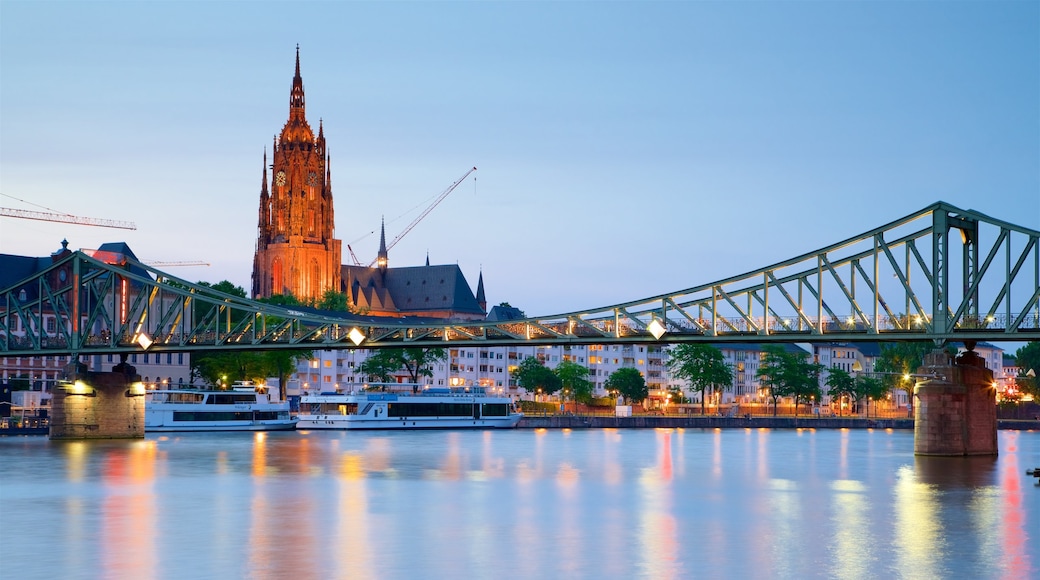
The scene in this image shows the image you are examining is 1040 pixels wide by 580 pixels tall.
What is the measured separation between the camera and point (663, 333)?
105 m

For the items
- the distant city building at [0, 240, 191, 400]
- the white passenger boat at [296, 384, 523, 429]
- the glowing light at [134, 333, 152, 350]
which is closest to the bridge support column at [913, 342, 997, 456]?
the glowing light at [134, 333, 152, 350]

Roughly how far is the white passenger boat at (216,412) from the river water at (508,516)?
4534 cm

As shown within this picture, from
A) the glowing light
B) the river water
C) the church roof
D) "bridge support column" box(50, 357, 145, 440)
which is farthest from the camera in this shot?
the church roof

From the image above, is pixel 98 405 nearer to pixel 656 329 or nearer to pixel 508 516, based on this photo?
pixel 656 329

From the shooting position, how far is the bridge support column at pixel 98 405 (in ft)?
403

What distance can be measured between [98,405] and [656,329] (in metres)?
46.3

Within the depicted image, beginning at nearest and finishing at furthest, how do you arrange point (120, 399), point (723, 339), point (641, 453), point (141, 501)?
point (141, 501) < point (723, 339) < point (641, 453) < point (120, 399)

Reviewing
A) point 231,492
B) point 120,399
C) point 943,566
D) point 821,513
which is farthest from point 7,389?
point 943,566

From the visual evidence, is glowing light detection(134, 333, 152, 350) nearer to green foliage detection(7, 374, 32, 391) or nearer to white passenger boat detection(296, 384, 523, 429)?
white passenger boat detection(296, 384, 523, 429)

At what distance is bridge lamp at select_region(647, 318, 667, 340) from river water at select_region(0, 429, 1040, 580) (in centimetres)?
824

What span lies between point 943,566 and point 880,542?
5.40 m

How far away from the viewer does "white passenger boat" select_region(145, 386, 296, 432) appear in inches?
5989

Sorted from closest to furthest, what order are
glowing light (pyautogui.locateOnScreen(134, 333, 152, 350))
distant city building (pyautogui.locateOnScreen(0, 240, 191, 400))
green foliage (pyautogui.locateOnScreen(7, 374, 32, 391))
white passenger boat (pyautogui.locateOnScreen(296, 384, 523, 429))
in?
glowing light (pyautogui.locateOnScreen(134, 333, 152, 350)) < white passenger boat (pyautogui.locateOnScreen(296, 384, 523, 429)) < green foliage (pyautogui.locateOnScreen(7, 374, 32, 391)) < distant city building (pyautogui.locateOnScreen(0, 240, 191, 400))

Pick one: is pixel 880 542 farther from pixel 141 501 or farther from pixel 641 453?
pixel 641 453
